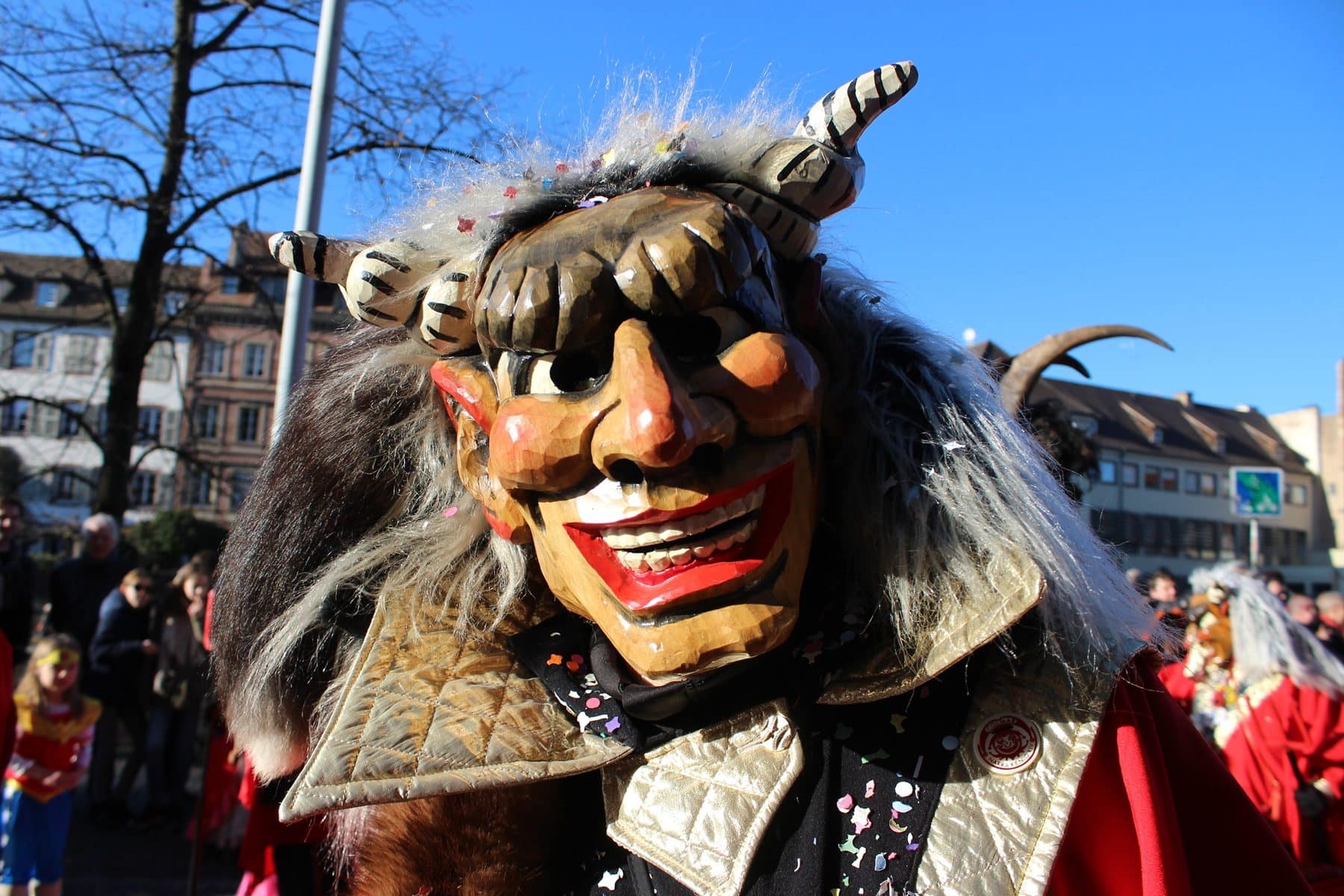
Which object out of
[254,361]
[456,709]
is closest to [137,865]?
[456,709]

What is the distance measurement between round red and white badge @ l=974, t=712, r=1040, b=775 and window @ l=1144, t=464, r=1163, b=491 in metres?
39.4

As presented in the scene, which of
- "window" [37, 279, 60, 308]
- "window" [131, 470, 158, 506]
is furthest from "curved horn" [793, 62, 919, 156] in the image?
"window" [37, 279, 60, 308]

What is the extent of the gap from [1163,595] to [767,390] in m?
5.54

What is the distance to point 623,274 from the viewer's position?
133 centimetres

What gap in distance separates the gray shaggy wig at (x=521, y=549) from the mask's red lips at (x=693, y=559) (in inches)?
7.6

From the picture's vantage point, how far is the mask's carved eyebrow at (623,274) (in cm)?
132

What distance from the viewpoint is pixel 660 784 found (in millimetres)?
1458

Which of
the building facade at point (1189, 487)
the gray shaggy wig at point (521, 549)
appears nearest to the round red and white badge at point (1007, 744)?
the gray shaggy wig at point (521, 549)

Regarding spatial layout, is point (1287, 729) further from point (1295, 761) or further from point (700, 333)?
point (700, 333)

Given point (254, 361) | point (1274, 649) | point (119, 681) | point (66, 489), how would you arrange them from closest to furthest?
point (1274, 649)
point (119, 681)
point (254, 361)
point (66, 489)

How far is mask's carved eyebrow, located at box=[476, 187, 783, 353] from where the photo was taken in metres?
1.32

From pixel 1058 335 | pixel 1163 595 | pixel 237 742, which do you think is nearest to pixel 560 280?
pixel 237 742

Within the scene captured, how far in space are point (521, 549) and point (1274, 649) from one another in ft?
12.0

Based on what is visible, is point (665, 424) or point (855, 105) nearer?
point (665, 424)
